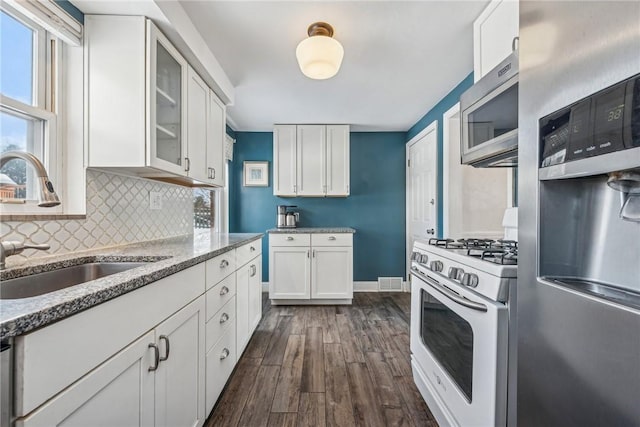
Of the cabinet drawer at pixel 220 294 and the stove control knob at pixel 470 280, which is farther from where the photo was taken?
the cabinet drawer at pixel 220 294

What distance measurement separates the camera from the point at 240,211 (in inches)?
155

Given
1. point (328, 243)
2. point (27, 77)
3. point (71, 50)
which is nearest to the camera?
point (27, 77)

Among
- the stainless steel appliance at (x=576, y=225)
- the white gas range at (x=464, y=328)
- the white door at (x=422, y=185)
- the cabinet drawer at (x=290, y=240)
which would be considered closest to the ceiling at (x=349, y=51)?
the white door at (x=422, y=185)

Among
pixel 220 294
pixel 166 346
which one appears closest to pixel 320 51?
pixel 220 294

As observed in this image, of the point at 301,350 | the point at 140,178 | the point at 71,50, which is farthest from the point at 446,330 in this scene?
the point at 71,50

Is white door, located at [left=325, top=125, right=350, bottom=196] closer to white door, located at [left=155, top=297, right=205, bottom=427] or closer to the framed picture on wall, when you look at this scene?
the framed picture on wall

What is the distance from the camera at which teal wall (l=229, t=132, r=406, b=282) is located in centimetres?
393

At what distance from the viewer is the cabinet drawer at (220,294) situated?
4.66 feet

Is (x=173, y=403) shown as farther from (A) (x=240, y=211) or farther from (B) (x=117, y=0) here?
(A) (x=240, y=211)

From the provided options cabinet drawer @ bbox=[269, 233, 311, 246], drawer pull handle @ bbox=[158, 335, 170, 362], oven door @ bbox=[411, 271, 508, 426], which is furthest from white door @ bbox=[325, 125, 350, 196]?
drawer pull handle @ bbox=[158, 335, 170, 362]

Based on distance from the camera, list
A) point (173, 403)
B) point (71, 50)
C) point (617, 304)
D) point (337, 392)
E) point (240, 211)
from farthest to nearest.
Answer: point (240, 211) < point (337, 392) < point (71, 50) < point (173, 403) < point (617, 304)

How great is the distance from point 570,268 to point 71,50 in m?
2.15

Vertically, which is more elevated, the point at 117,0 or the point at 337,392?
the point at 117,0

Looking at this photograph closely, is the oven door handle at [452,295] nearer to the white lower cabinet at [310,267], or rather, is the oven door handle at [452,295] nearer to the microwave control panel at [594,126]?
the microwave control panel at [594,126]
